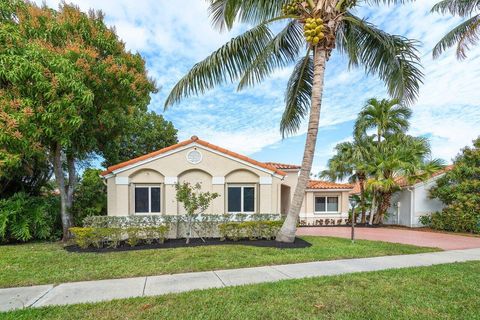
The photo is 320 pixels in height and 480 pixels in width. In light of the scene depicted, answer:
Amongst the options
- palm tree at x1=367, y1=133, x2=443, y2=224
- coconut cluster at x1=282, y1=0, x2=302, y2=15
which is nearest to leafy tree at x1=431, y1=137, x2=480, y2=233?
palm tree at x1=367, y1=133, x2=443, y2=224

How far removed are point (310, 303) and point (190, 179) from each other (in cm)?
873

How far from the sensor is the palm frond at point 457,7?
42.2ft

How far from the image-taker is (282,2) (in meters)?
10.6

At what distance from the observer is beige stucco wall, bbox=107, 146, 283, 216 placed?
12.2m

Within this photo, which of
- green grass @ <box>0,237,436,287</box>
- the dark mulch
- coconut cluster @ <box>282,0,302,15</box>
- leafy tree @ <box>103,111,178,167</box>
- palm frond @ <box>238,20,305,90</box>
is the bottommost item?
the dark mulch

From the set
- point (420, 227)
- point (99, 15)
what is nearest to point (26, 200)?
point (99, 15)

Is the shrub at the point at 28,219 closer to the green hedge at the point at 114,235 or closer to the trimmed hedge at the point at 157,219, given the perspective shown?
the trimmed hedge at the point at 157,219

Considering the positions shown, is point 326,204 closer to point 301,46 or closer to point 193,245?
point 301,46

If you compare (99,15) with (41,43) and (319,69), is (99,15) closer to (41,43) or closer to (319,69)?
(41,43)

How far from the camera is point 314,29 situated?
372 inches

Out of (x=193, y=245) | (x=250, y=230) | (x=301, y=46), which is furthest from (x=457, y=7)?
(x=193, y=245)

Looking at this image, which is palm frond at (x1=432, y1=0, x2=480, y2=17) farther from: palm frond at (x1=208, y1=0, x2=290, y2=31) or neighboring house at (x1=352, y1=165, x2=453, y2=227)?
neighboring house at (x1=352, y1=165, x2=453, y2=227)

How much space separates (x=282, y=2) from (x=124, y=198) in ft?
34.3

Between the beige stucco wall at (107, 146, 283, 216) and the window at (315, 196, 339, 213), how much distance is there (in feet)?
29.1
